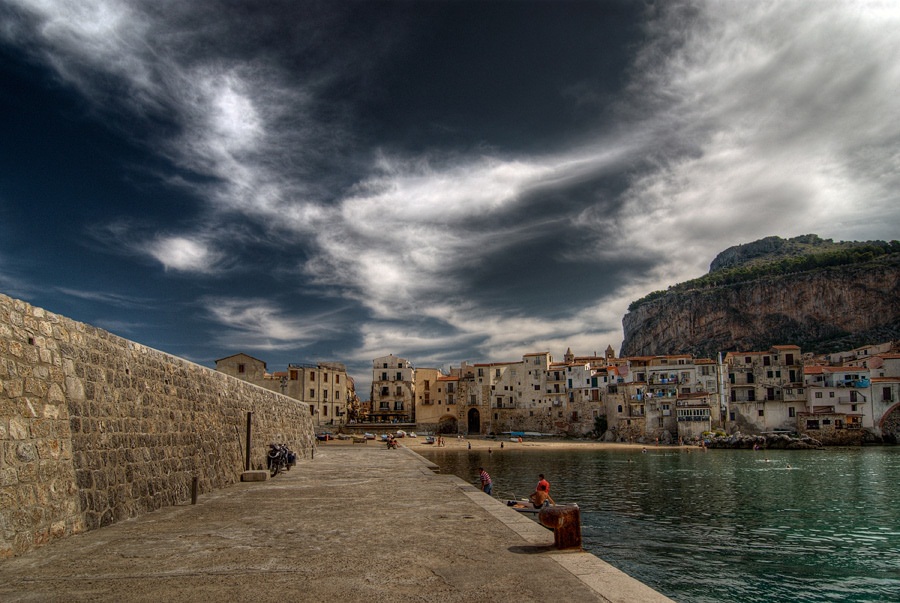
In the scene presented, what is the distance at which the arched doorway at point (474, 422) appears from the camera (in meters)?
98.9

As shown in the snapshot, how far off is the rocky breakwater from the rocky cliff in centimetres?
7947

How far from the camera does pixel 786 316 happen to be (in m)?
155

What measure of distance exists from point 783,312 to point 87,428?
17683 cm

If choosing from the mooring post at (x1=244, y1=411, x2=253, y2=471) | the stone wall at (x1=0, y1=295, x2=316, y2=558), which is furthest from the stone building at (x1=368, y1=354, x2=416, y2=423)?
the stone wall at (x1=0, y1=295, x2=316, y2=558)

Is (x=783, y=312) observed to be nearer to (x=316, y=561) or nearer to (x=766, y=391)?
(x=766, y=391)

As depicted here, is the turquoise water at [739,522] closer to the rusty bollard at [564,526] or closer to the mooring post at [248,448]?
the rusty bollard at [564,526]

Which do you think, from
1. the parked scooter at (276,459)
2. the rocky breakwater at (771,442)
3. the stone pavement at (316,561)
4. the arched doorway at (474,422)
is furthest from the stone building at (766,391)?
the stone pavement at (316,561)

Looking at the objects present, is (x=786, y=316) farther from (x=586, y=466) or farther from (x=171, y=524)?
(x=171, y=524)

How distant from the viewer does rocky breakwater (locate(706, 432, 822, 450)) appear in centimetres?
6844

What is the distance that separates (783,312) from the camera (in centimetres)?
15550

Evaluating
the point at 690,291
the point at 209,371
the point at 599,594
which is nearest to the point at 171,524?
the point at 209,371

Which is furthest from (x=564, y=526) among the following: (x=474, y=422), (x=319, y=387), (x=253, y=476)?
(x=474, y=422)

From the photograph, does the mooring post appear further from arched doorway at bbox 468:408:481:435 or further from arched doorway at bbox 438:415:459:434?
arched doorway at bbox 468:408:481:435

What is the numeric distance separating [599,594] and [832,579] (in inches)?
561
